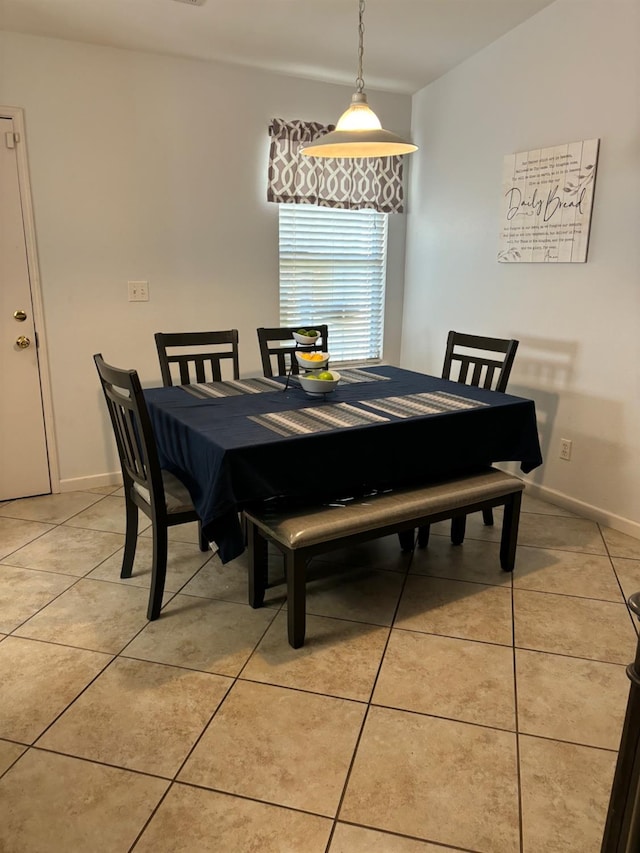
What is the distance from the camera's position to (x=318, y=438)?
218cm

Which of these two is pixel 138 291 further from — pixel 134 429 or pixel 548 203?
pixel 548 203

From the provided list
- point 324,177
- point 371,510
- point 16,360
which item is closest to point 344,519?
point 371,510

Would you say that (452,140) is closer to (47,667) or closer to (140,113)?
(140,113)

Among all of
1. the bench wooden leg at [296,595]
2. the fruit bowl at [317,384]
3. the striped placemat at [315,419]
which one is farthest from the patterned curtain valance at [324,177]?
the bench wooden leg at [296,595]

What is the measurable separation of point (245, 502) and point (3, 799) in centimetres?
104

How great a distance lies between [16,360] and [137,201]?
118 centimetres

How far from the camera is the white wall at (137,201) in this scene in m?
3.37

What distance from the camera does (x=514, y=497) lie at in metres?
2.66

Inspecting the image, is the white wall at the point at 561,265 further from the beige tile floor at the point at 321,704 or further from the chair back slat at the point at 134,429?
the chair back slat at the point at 134,429

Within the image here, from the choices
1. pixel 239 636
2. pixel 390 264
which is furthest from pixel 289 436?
pixel 390 264

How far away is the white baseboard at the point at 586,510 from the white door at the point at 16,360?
2.99 meters

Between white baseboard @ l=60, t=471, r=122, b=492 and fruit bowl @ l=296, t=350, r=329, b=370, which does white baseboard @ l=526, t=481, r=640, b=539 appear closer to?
fruit bowl @ l=296, t=350, r=329, b=370

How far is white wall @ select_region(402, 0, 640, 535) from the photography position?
2.98 m

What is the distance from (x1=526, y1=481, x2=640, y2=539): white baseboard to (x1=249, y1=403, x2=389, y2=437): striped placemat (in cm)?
161
